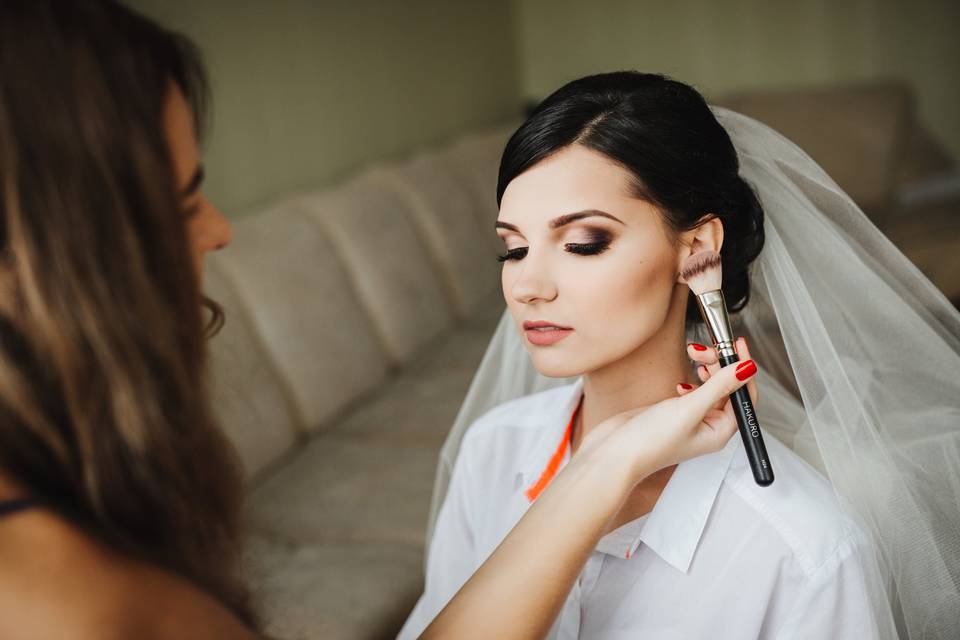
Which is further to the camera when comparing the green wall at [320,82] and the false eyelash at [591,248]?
the green wall at [320,82]

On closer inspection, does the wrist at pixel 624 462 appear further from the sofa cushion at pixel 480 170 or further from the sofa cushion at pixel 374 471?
the sofa cushion at pixel 480 170

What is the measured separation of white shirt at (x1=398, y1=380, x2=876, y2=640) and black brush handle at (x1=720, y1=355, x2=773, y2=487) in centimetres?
11

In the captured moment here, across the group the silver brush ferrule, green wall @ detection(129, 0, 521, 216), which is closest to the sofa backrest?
green wall @ detection(129, 0, 521, 216)

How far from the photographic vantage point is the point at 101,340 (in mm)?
635

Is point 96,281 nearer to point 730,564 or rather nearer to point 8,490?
point 8,490

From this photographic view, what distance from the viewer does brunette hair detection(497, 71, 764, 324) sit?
1024 millimetres

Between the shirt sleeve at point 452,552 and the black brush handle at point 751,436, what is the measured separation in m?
0.54

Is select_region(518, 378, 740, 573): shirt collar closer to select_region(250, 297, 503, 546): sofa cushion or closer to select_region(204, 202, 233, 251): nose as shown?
select_region(204, 202, 233, 251): nose

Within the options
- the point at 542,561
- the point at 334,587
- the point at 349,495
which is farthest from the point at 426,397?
the point at 542,561

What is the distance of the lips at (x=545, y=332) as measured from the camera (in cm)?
103

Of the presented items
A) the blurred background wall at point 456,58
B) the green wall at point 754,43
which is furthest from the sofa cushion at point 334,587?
the green wall at point 754,43

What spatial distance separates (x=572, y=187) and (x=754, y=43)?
13.0 ft

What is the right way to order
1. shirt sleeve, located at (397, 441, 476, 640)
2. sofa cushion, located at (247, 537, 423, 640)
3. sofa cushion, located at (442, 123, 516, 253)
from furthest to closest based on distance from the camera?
sofa cushion, located at (442, 123, 516, 253), sofa cushion, located at (247, 537, 423, 640), shirt sleeve, located at (397, 441, 476, 640)

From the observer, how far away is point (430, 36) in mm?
3834
